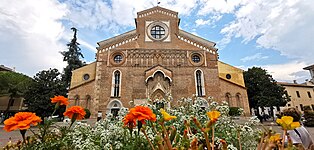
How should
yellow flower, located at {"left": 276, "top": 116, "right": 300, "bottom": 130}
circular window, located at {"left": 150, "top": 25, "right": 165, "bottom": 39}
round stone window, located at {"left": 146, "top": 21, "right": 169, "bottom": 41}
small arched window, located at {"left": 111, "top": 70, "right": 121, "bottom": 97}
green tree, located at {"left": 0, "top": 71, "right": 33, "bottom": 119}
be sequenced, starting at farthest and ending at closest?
green tree, located at {"left": 0, "top": 71, "right": 33, "bottom": 119}, circular window, located at {"left": 150, "top": 25, "right": 165, "bottom": 39}, round stone window, located at {"left": 146, "top": 21, "right": 169, "bottom": 41}, small arched window, located at {"left": 111, "top": 70, "right": 121, "bottom": 97}, yellow flower, located at {"left": 276, "top": 116, "right": 300, "bottom": 130}

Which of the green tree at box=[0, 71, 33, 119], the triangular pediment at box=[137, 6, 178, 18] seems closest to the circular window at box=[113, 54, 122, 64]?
the triangular pediment at box=[137, 6, 178, 18]

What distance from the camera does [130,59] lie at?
21547mm

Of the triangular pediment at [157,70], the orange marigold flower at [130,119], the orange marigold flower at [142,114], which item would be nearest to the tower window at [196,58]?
the triangular pediment at [157,70]

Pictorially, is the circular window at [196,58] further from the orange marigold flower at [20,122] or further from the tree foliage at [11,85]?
the tree foliage at [11,85]

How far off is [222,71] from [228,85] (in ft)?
8.54

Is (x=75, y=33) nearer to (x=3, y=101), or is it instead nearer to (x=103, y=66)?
(x=3, y=101)

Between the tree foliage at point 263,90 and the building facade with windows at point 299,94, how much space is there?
1454cm

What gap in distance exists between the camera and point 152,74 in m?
20.4

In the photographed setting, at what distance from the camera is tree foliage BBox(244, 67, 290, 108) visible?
81.5 ft

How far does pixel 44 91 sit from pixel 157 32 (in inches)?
691

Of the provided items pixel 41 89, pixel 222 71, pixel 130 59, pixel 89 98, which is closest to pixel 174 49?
pixel 130 59

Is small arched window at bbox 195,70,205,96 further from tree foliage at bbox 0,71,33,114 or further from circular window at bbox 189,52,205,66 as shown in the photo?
tree foliage at bbox 0,71,33,114

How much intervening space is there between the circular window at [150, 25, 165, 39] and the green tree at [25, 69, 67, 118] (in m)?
15.3

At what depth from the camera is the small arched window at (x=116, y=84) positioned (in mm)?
20234
